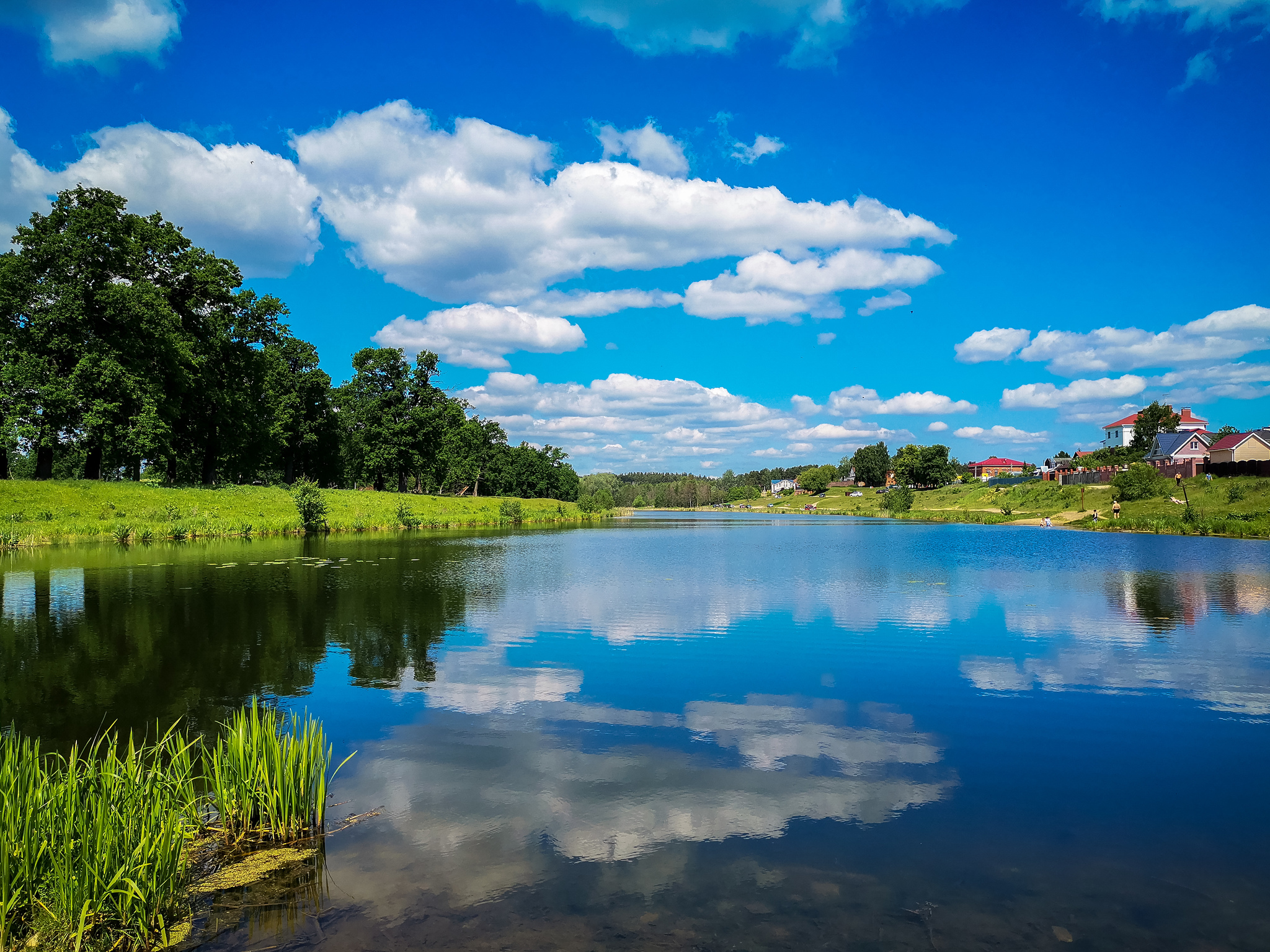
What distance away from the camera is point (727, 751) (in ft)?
32.7

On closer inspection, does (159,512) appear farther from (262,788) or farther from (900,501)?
(900,501)

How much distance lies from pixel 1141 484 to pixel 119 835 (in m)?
89.6

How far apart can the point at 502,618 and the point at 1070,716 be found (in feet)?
47.4

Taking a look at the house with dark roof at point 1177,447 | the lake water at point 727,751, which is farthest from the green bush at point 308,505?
the house with dark roof at point 1177,447

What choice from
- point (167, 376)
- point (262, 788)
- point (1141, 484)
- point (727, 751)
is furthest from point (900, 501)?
point (262, 788)

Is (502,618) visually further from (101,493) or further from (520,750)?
(101,493)

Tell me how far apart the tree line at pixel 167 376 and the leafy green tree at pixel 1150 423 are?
Result: 115 meters

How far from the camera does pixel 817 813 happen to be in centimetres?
793

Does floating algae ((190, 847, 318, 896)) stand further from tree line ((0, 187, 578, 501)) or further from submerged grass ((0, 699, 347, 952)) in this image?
tree line ((0, 187, 578, 501))

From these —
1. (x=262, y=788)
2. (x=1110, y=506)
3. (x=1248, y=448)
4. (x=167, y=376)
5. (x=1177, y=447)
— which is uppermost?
(x=167, y=376)

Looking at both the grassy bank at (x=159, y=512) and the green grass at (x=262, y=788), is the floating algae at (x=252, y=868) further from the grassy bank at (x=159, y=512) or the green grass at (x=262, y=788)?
the grassy bank at (x=159, y=512)

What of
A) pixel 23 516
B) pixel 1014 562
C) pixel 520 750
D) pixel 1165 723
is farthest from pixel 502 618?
pixel 23 516

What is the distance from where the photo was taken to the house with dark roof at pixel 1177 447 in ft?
339

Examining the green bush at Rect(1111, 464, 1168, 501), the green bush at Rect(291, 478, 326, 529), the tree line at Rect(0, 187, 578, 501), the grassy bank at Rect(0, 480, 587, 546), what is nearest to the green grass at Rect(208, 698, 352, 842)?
the grassy bank at Rect(0, 480, 587, 546)
